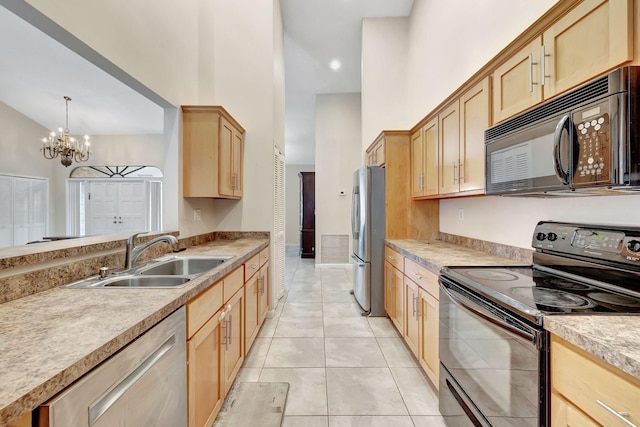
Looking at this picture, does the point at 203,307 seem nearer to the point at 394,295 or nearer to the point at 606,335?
the point at 606,335

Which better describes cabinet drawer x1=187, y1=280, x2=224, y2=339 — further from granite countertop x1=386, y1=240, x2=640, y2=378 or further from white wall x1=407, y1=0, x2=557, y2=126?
white wall x1=407, y1=0, x2=557, y2=126

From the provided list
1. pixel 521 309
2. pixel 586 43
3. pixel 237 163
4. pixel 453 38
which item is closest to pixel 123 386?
pixel 521 309

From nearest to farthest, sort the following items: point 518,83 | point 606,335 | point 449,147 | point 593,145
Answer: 1. point 606,335
2. point 593,145
3. point 518,83
4. point 449,147

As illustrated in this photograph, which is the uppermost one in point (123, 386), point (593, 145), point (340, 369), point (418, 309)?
point (593, 145)

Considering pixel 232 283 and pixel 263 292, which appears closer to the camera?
pixel 232 283

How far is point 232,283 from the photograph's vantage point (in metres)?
1.91

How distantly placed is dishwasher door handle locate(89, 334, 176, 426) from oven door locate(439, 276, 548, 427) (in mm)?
1275

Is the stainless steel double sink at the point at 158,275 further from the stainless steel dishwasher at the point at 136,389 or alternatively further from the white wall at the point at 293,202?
the white wall at the point at 293,202

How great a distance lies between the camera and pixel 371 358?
243 cm

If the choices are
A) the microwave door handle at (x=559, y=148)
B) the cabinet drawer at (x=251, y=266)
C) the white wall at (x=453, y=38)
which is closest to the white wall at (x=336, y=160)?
the white wall at (x=453, y=38)

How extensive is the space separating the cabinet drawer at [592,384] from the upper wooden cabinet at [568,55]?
0.98 m

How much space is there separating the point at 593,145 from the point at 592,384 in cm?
77

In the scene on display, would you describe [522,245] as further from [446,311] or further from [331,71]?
[331,71]

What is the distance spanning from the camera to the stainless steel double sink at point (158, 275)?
1.44 m
